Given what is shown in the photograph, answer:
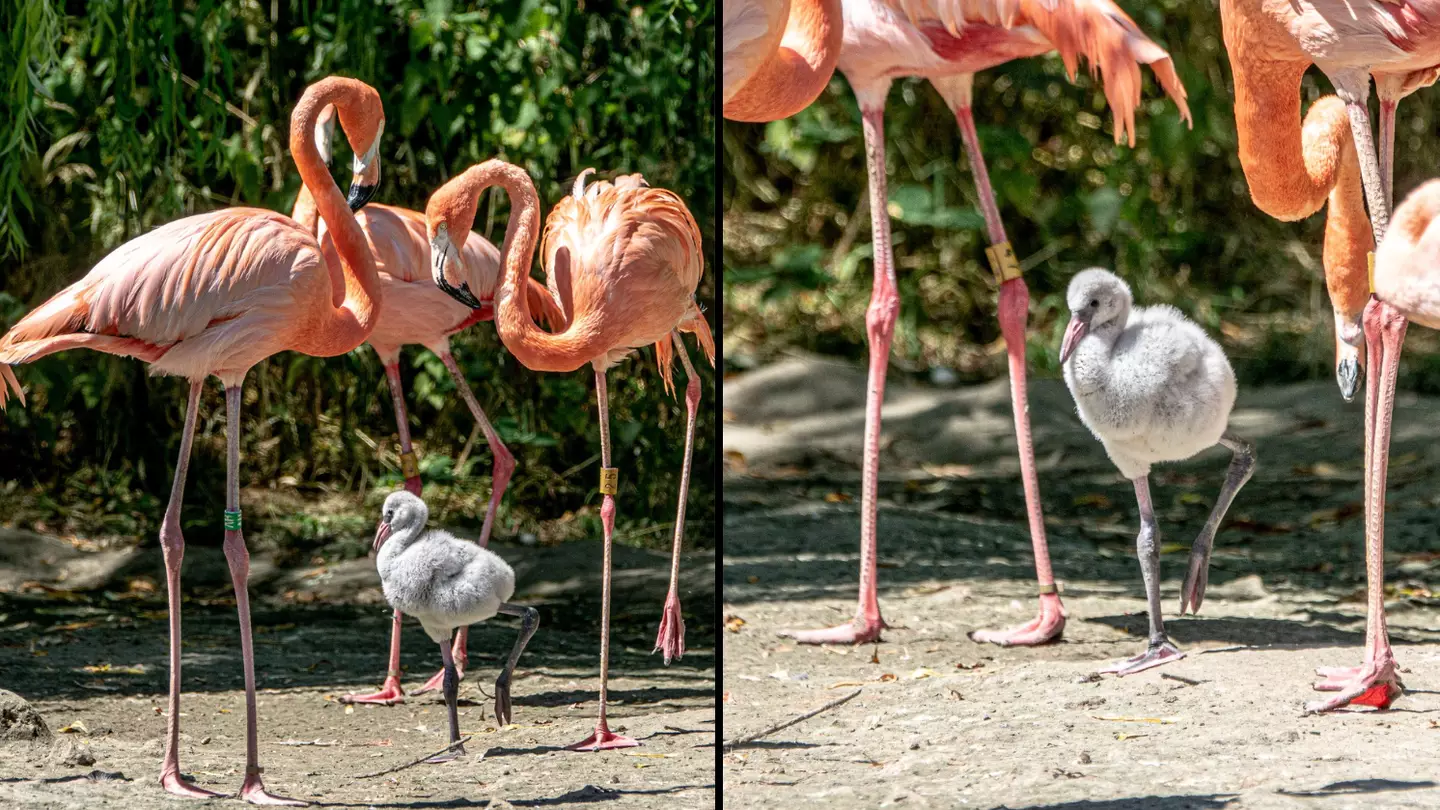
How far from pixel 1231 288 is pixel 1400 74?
507 centimetres

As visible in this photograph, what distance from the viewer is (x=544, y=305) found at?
11.5 feet

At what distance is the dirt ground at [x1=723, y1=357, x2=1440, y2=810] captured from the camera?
10.0 feet

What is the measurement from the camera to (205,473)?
584cm

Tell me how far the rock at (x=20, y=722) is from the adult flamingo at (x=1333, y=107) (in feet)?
9.43

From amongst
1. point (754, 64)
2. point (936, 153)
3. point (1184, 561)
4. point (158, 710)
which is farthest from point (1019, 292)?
point (936, 153)

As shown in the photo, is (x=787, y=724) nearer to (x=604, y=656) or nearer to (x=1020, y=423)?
(x=604, y=656)

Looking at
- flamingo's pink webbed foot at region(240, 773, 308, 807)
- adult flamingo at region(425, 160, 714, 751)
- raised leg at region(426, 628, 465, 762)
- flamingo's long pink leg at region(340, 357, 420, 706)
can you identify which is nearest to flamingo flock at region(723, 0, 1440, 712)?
adult flamingo at region(425, 160, 714, 751)

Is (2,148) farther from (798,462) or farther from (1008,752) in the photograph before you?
(798,462)

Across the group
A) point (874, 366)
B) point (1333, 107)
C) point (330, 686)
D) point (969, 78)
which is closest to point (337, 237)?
point (330, 686)

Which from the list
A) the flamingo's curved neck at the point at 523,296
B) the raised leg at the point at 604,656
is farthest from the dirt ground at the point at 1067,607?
the flamingo's curved neck at the point at 523,296

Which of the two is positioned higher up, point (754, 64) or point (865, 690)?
point (754, 64)

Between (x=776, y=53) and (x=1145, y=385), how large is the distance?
1.12m

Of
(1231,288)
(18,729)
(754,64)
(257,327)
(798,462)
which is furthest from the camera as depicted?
(1231,288)

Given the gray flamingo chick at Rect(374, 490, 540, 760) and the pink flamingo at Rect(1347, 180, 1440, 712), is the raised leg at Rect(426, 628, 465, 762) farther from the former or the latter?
the pink flamingo at Rect(1347, 180, 1440, 712)
